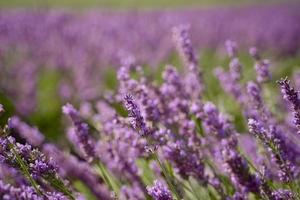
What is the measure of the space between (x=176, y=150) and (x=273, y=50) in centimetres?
1005

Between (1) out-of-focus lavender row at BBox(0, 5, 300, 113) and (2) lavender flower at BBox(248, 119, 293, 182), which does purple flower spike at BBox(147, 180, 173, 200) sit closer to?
(2) lavender flower at BBox(248, 119, 293, 182)

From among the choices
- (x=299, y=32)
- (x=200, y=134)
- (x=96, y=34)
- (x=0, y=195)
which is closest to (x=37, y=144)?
(x=200, y=134)

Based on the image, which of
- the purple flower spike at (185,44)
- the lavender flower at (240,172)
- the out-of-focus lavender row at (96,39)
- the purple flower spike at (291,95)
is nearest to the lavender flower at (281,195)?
the lavender flower at (240,172)

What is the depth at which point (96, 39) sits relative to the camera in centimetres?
1226

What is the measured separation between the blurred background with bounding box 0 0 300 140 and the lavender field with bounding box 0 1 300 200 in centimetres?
4

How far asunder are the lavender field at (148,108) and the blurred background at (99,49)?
0.04 metres

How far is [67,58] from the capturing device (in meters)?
11.1

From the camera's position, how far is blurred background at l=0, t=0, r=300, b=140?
915 centimetres

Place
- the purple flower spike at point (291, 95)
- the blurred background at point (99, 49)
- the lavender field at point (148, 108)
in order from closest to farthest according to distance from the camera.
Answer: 1. the purple flower spike at point (291, 95)
2. the lavender field at point (148, 108)
3. the blurred background at point (99, 49)

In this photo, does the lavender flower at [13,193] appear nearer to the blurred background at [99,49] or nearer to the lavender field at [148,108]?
the lavender field at [148,108]

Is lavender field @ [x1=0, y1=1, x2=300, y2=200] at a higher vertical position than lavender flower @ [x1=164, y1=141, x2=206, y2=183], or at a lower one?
higher

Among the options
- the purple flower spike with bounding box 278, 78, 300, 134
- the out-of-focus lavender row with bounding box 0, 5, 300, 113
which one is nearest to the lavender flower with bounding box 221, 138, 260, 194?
the purple flower spike with bounding box 278, 78, 300, 134

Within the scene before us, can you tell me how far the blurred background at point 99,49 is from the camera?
9.15 meters

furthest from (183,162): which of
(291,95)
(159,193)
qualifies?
(291,95)
